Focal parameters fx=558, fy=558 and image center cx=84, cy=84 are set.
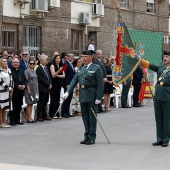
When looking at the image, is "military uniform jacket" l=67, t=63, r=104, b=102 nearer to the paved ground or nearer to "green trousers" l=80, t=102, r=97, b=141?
"green trousers" l=80, t=102, r=97, b=141

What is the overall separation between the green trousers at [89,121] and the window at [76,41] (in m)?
19.1

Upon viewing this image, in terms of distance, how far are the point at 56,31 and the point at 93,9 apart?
12.5 ft

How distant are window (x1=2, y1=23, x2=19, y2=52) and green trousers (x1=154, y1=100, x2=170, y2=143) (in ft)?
48.8

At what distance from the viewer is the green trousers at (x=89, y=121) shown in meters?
12.7

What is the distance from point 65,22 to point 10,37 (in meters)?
4.71

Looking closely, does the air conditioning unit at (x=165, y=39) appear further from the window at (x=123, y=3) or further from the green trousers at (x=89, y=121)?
the green trousers at (x=89, y=121)

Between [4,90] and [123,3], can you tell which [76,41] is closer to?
[123,3]

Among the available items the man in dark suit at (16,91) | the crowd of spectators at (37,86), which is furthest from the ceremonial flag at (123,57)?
the man in dark suit at (16,91)

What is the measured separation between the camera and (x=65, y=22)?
30891 mm

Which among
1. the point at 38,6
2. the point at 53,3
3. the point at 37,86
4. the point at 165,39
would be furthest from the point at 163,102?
the point at 165,39

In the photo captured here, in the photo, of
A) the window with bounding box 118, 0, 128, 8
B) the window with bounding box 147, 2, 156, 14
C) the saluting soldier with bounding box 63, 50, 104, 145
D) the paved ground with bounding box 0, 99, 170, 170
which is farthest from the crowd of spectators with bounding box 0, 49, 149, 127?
the window with bounding box 147, 2, 156, 14

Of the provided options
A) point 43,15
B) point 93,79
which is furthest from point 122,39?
point 43,15

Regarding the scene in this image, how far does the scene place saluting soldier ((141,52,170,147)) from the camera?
1238cm

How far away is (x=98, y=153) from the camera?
449 inches
